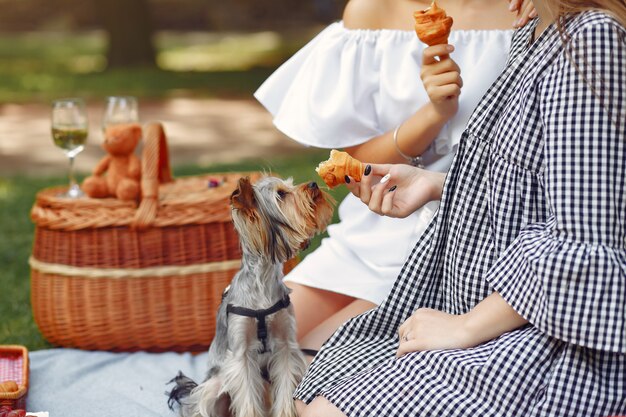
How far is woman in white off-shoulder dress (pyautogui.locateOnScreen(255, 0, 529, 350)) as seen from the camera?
10.7 ft

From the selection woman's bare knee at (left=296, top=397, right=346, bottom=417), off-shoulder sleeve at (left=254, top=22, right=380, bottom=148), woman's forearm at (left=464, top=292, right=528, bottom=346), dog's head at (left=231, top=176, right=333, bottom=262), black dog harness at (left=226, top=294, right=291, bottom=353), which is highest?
off-shoulder sleeve at (left=254, top=22, right=380, bottom=148)

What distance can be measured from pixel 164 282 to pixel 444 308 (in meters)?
1.71

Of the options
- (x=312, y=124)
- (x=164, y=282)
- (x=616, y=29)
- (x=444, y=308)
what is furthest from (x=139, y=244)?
(x=616, y=29)

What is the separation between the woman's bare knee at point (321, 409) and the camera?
→ 96.3 inches

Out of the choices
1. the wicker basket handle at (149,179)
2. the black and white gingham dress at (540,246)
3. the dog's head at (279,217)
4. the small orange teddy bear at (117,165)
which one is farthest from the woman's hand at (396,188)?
the small orange teddy bear at (117,165)

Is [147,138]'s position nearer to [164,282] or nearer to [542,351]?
[164,282]

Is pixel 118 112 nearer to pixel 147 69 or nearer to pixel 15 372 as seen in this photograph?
pixel 15 372

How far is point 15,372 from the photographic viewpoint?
3.51 metres

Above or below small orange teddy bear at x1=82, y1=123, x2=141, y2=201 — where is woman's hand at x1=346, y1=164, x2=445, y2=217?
above

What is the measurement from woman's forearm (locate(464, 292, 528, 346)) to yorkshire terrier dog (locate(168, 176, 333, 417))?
0.67 m

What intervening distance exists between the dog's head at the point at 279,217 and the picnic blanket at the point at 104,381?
2.94 feet

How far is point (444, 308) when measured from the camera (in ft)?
8.79

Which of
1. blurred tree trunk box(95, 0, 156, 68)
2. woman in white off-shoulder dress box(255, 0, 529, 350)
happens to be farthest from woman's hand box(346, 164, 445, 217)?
blurred tree trunk box(95, 0, 156, 68)

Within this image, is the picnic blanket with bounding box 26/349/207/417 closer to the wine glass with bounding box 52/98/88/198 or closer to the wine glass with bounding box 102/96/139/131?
the wine glass with bounding box 52/98/88/198
